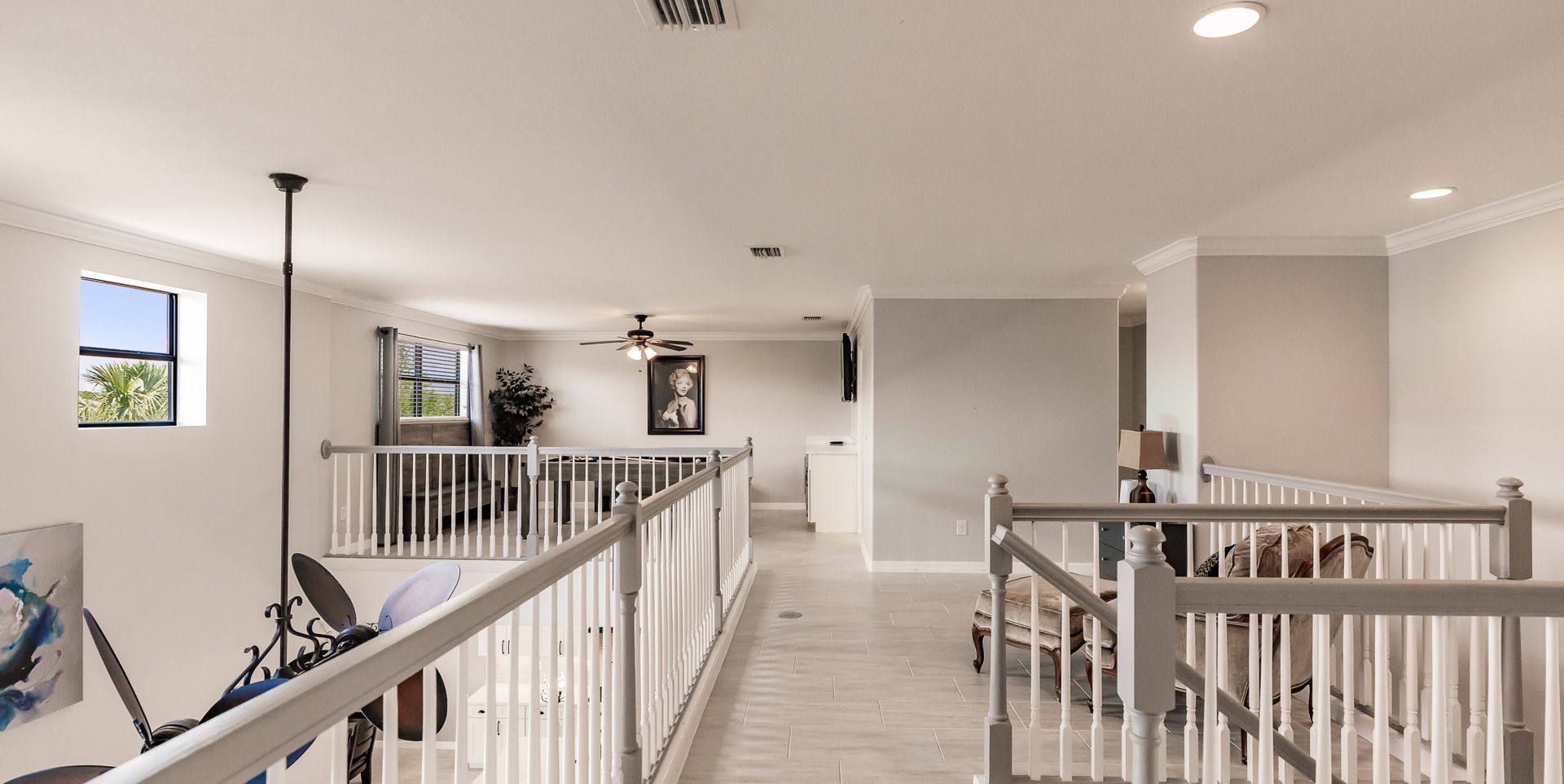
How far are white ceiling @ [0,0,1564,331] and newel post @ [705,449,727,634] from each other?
129 cm

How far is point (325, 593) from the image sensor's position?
285cm

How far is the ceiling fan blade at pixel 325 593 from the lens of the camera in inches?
112

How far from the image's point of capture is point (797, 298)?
6.51 meters

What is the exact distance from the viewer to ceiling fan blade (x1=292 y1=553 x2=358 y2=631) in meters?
2.84

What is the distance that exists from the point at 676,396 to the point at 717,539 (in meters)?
5.86

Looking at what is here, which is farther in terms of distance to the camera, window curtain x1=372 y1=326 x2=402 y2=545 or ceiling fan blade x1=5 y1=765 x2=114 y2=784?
window curtain x1=372 y1=326 x2=402 y2=545

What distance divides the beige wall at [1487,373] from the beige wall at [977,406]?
1.97 meters

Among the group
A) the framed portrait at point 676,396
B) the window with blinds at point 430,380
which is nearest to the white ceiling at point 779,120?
the window with blinds at point 430,380

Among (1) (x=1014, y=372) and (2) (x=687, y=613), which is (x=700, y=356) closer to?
(1) (x=1014, y=372)

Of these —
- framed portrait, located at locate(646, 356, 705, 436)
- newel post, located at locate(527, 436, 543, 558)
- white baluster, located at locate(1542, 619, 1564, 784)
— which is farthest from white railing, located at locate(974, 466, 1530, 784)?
framed portrait, located at locate(646, 356, 705, 436)

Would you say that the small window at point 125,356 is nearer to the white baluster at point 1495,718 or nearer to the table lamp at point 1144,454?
the white baluster at point 1495,718

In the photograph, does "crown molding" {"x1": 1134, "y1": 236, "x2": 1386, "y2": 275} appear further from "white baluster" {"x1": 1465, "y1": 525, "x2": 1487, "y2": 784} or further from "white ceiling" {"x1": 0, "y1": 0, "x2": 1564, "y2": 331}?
"white baluster" {"x1": 1465, "y1": 525, "x2": 1487, "y2": 784}

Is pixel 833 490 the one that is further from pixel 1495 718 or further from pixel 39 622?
pixel 1495 718

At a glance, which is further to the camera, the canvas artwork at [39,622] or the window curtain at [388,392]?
the window curtain at [388,392]
